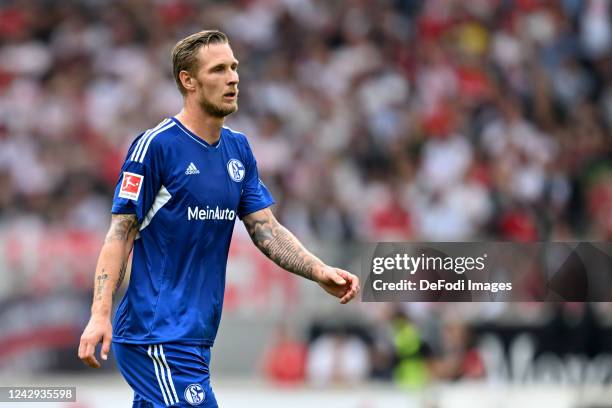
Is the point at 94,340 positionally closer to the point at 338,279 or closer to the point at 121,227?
the point at 121,227

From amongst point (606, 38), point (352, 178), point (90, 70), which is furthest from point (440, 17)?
point (90, 70)

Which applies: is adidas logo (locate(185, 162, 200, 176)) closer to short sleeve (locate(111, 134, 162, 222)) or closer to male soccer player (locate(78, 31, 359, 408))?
male soccer player (locate(78, 31, 359, 408))

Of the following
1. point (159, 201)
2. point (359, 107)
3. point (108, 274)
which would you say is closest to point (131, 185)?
point (159, 201)

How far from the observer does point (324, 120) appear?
14.8m

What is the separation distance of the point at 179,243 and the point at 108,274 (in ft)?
1.07

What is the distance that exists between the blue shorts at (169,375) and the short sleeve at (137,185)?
562 mm

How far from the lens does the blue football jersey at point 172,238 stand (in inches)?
205

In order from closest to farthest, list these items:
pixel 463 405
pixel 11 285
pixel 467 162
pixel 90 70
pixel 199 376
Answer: pixel 199 376 < pixel 463 405 < pixel 11 285 < pixel 467 162 < pixel 90 70

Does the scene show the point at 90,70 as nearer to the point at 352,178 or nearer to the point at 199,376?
the point at 352,178

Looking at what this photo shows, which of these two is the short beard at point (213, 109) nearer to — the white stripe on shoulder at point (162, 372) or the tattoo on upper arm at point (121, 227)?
the tattoo on upper arm at point (121, 227)

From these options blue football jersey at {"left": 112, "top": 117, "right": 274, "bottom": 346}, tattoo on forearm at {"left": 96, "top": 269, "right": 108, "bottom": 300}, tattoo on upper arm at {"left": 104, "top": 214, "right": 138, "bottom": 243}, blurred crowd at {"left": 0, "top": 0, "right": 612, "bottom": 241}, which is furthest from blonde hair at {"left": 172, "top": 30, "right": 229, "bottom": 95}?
blurred crowd at {"left": 0, "top": 0, "right": 612, "bottom": 241}

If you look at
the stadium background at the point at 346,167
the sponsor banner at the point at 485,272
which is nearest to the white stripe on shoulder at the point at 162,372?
the sponsor banner at the point at 485,272

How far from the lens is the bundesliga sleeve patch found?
16.9 feet

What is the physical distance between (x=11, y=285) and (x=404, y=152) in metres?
4.88
